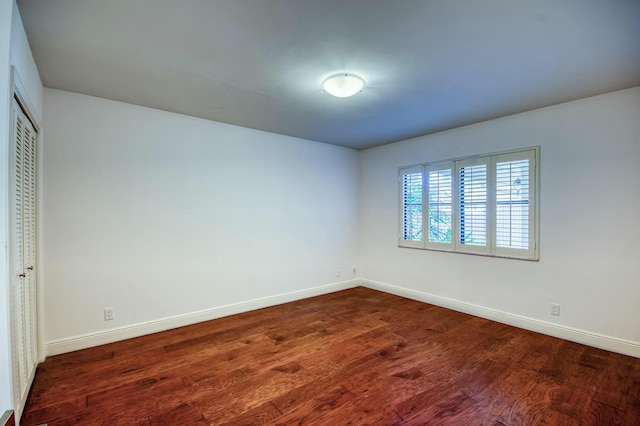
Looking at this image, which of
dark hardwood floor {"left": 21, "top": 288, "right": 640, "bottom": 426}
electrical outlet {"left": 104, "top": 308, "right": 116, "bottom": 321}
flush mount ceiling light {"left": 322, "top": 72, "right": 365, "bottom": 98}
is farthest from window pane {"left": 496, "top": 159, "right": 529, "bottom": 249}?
electrical outlet {"left": 104, "top": 308, "right": 116, "bottom": 321}

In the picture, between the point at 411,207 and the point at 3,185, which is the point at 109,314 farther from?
the point at 411,207

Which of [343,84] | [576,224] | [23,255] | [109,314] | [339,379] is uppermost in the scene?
[343,84]

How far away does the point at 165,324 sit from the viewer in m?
3.45

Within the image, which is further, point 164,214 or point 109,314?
point 164,214

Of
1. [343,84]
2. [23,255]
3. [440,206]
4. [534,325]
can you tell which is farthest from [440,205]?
[23,255]

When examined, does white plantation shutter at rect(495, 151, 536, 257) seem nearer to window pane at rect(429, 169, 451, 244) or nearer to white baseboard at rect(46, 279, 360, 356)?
window pane at rect(429, 169, 451, 244)

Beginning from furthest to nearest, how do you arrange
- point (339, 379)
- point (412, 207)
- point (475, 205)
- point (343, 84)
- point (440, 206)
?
1. point (412, 207)
2. point (440, 206)
3. point (475, 205)
4. point (343, 84)
5. point (339, 379)

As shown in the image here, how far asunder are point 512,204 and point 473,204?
465 mm

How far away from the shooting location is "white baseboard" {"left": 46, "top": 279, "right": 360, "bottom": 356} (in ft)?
9.55

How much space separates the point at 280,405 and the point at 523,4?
294cm

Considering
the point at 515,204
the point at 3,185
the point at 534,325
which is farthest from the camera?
the point at 515,204

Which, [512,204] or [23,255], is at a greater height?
[512,204]

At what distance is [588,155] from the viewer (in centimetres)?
307

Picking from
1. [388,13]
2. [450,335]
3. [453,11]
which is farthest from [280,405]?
[453,11]
